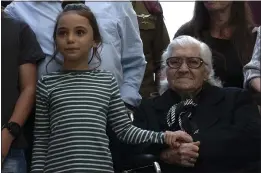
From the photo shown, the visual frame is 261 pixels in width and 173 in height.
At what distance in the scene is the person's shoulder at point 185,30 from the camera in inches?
111

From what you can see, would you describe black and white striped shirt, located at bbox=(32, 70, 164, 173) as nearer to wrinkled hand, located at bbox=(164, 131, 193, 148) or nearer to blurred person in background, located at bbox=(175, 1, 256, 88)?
wrinkled hand, located at bbox=(164, 131, 193, 148)

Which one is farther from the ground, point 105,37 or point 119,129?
point 105,37

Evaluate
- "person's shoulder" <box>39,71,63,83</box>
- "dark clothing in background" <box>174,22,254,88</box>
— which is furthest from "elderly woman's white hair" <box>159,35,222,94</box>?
"person's shoulder" <box>39,71,63,83</box>

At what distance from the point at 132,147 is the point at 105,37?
1.58ft

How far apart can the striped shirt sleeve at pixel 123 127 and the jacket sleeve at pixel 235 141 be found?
0.25m

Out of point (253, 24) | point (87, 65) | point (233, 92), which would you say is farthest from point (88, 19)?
point (253, 24)

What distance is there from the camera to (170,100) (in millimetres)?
2475

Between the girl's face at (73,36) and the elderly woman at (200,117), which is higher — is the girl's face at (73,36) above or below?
above

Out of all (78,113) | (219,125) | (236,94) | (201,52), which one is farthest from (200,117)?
Answer: (78,113)

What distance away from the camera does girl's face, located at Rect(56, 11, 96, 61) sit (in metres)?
2.17

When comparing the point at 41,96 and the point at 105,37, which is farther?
the point at 105,37

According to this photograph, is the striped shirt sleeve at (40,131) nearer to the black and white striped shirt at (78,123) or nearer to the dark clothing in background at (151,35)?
the black and white striped shirt at (78,123)

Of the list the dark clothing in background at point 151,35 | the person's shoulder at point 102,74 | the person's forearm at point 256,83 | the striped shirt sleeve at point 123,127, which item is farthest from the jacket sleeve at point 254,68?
the dark clothing in background at point 151,35

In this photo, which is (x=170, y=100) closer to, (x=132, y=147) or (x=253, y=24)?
(x=132, y=147)
